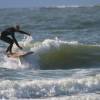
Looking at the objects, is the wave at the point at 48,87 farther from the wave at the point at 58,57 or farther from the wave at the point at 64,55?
the wave at the point at 64,55

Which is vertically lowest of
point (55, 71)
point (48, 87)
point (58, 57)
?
point (48, 87)

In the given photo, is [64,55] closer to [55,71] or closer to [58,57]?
[58,57]

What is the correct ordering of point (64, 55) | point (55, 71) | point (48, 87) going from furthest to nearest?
point (64, 55) → point (55, 71) → point (48, 87)

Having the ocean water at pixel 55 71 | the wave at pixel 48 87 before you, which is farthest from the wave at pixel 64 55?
the wave at pixel 48 87

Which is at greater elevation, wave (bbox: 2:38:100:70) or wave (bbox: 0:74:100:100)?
wave (bbox: 2:38:100:70)

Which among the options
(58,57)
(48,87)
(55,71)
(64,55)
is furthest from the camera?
(64,55)

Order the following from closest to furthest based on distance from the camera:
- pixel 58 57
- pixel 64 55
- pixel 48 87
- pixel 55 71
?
pixel 48 87, pixel 55 71, pixel 58 57, pixel 64 55

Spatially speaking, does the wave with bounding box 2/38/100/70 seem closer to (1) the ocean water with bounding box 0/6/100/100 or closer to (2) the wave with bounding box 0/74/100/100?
(1) the ocean water with bounding box 0/6/100/100

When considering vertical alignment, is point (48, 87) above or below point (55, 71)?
below

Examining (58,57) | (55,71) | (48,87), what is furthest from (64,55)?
(48,87)

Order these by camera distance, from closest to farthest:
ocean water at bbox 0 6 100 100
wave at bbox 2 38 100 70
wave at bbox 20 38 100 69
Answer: ocean water at bbox 0 6 100 100, wave at bbox 2 38 100 70, wave at bbox 20 38 100 69

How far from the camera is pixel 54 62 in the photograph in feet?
84.4

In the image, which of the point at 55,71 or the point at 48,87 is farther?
the point at 55,71

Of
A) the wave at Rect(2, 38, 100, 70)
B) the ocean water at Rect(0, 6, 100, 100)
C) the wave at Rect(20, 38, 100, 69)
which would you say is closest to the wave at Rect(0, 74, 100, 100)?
the ocean water at Rect(0, 6, 100, 100)
